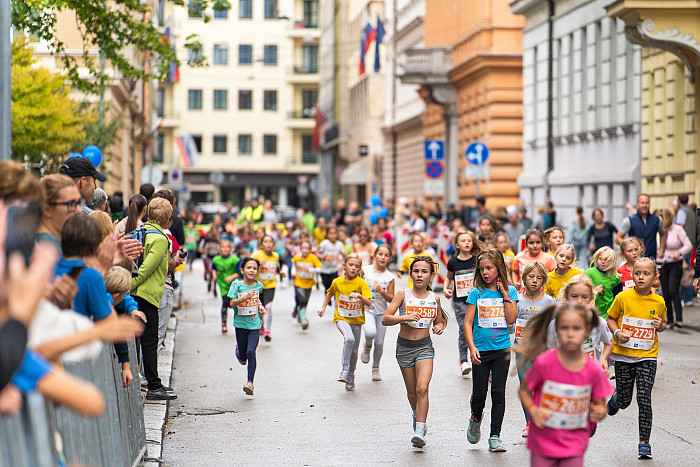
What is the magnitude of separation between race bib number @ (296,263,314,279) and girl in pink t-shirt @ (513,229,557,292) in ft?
18.8


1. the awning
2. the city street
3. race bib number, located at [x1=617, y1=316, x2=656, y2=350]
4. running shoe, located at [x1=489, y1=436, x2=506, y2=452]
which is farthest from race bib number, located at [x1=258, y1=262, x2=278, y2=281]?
the awning

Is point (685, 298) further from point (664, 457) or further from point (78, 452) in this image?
point (78, 452)

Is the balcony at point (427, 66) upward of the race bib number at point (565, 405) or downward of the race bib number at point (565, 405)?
upward

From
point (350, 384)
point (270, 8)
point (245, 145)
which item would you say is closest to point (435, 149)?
point (350, 384)

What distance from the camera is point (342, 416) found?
11289 mm

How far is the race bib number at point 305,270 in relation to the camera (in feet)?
64.6

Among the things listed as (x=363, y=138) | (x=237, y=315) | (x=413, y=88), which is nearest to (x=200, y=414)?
(x=237, y=315)

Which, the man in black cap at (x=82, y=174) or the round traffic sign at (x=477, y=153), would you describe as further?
the round traffic sign at (x=477, y=153)

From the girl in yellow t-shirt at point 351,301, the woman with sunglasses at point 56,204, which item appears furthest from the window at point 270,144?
the woman with sunglasses at point 56,204

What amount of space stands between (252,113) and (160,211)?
9047cm

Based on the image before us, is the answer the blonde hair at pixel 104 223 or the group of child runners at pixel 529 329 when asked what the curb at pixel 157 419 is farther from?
the blonde hair at pixel 104 223

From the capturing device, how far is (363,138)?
71.4 meters

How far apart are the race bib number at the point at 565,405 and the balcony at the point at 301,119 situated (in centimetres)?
9518

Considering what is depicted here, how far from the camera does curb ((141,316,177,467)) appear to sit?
902 cm
